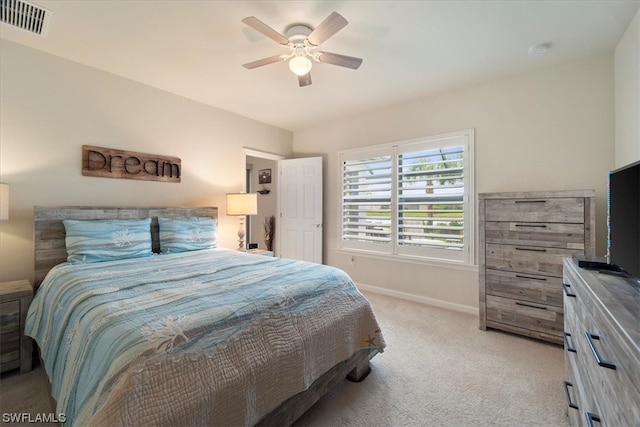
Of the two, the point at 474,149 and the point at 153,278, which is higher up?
the point at 474,149

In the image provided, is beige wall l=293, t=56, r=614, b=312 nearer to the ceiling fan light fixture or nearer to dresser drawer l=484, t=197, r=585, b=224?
dresser drawer l=484, t=197, r=585, b=224

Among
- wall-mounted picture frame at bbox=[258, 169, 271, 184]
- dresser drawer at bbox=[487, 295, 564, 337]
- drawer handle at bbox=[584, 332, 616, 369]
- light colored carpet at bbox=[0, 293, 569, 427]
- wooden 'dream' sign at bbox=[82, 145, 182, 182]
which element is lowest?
light colored carpet at bbox=[0, 293, 569, 427]

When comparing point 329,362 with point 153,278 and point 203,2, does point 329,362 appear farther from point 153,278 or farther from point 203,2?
point 203,2

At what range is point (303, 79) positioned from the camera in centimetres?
241

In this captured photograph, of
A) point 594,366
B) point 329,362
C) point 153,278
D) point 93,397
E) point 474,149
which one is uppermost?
point 474,149

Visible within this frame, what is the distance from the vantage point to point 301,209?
4.57m

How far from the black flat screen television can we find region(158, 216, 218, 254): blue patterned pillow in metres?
3.29

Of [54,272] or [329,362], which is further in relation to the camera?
[54,272]

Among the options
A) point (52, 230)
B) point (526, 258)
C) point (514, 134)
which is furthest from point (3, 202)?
point (514, 134)

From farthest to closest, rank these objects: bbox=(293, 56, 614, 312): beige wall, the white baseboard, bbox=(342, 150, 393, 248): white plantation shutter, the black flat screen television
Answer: bbox=(342, 150, 393, 248): white plantation shutter < the white baseboard < bbox=(293, 56, 614, 312): beige wall < the black flat screen television

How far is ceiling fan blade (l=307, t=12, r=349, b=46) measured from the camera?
1.74 metres

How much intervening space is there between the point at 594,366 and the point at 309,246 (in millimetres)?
3678

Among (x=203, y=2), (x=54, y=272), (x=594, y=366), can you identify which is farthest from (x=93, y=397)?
(x=203, y=2)

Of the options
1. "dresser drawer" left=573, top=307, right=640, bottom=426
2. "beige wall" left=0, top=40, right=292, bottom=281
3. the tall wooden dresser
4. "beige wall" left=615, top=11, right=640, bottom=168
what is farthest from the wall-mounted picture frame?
"dresser drawer" left=573, top=307, right=640, bottom=426
